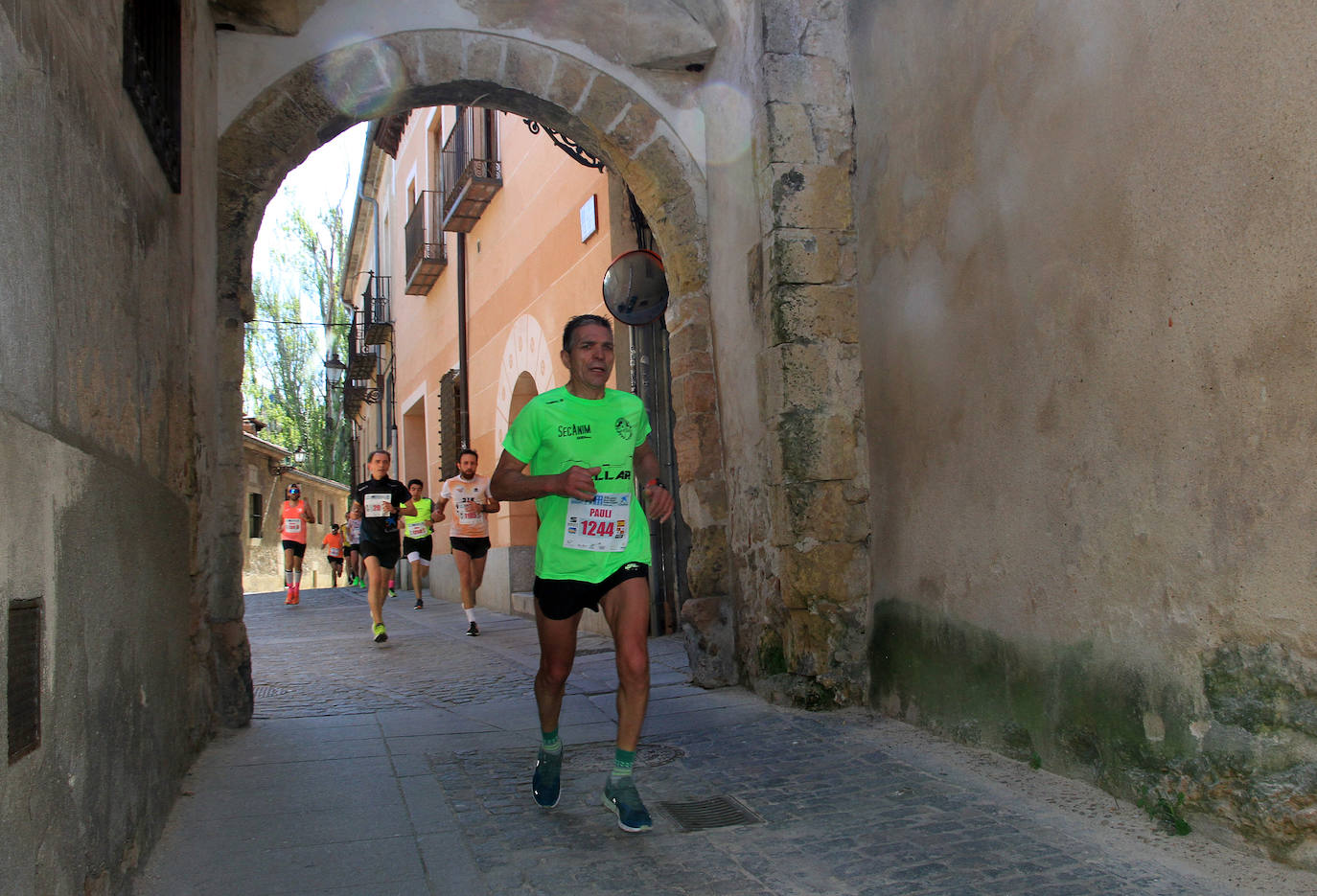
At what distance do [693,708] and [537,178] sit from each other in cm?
687

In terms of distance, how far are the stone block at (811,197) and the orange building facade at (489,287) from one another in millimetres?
3135

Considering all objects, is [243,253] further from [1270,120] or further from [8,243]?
[1270,120]

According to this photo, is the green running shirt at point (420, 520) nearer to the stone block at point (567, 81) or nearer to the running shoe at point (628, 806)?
the stone block at point (567, 81)

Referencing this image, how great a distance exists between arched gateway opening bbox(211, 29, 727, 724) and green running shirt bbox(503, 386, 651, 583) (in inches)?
78.8

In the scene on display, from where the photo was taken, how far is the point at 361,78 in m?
5.49

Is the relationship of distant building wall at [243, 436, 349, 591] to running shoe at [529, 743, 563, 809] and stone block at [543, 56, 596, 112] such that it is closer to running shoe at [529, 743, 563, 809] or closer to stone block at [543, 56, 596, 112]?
stone block at [543, 56, 596, 112]

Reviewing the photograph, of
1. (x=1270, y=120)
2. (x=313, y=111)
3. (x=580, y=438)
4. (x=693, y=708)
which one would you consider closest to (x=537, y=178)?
(x=313, y=111)

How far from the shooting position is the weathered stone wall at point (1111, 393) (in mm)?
2748

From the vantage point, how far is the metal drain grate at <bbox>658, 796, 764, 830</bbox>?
11.1ft

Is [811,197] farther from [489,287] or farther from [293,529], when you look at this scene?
[293,529]

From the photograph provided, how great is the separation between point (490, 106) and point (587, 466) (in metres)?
2.99

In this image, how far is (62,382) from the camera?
2203 mm

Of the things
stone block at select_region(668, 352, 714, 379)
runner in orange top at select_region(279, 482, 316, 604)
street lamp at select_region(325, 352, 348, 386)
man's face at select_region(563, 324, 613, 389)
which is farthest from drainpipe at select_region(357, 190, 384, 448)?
man's face at select_region(563, 324, 613, 389)

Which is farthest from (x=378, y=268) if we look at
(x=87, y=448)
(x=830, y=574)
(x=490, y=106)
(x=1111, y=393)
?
(x=87, y=448)
